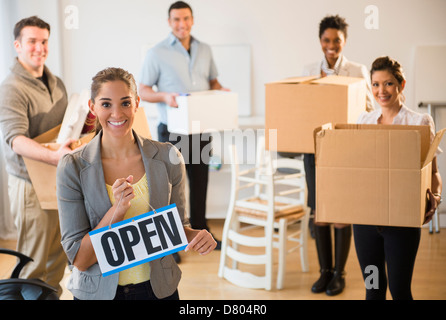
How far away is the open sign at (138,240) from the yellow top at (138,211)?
0.08 m

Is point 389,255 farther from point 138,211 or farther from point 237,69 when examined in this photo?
point 237,69

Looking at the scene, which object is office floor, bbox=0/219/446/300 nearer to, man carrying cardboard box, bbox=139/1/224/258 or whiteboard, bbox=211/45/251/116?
man carrying cardboard box, bbox=139/1/224/258

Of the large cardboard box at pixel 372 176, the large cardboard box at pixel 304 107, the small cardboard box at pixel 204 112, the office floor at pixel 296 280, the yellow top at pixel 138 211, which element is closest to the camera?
the yellow top at pixel 138 211

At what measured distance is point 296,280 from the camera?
11.3 ft

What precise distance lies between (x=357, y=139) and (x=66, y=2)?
10.1ft

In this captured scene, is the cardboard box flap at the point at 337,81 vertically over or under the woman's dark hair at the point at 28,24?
under

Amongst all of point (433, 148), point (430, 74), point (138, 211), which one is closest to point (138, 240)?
point (138, 211)

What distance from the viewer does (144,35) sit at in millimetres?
4422

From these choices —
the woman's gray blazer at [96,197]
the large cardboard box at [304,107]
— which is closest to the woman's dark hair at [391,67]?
the large cardboard box at [304,107]

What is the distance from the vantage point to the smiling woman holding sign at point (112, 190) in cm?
155

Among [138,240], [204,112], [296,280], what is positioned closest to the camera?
[138,240]

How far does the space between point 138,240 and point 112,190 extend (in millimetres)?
147

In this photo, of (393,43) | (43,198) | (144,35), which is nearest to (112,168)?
(43,198)

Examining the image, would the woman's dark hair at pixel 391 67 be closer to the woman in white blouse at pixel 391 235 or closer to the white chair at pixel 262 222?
the woman in white blouse at pixel 391 235
